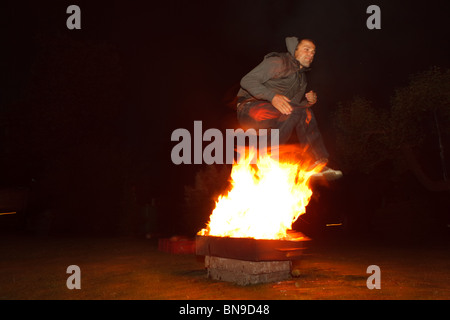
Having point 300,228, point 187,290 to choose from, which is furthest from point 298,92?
point 300,228

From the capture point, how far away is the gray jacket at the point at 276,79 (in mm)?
6285

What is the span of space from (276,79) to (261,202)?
2.46 m

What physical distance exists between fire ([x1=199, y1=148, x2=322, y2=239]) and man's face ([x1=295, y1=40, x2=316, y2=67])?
1852 mm

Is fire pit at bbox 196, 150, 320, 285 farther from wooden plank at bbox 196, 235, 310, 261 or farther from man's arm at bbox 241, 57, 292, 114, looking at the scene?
man's arm at bbox 241, 57, 292, 114

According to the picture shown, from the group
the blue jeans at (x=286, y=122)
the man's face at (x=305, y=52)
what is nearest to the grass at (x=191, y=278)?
the blue jeans at (x=286, y=122)

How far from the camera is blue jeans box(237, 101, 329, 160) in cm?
646

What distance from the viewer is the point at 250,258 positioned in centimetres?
744

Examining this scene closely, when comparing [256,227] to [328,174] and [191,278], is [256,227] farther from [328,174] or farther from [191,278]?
[328,174]

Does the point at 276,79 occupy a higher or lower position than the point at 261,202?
higher

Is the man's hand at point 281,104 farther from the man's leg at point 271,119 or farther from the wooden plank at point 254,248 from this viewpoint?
the wooden plank at point 254,248

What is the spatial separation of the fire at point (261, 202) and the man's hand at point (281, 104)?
Answer: 1.57 metres

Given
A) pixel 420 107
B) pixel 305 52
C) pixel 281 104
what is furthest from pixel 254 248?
pixel 420 107

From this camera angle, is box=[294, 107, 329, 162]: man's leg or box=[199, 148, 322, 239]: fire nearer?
box=[294, 107, 329, 162]: man's leg

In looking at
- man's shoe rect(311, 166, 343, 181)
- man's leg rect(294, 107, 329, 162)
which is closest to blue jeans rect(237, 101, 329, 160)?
man's leg rect(294, 107, 329, 162)
